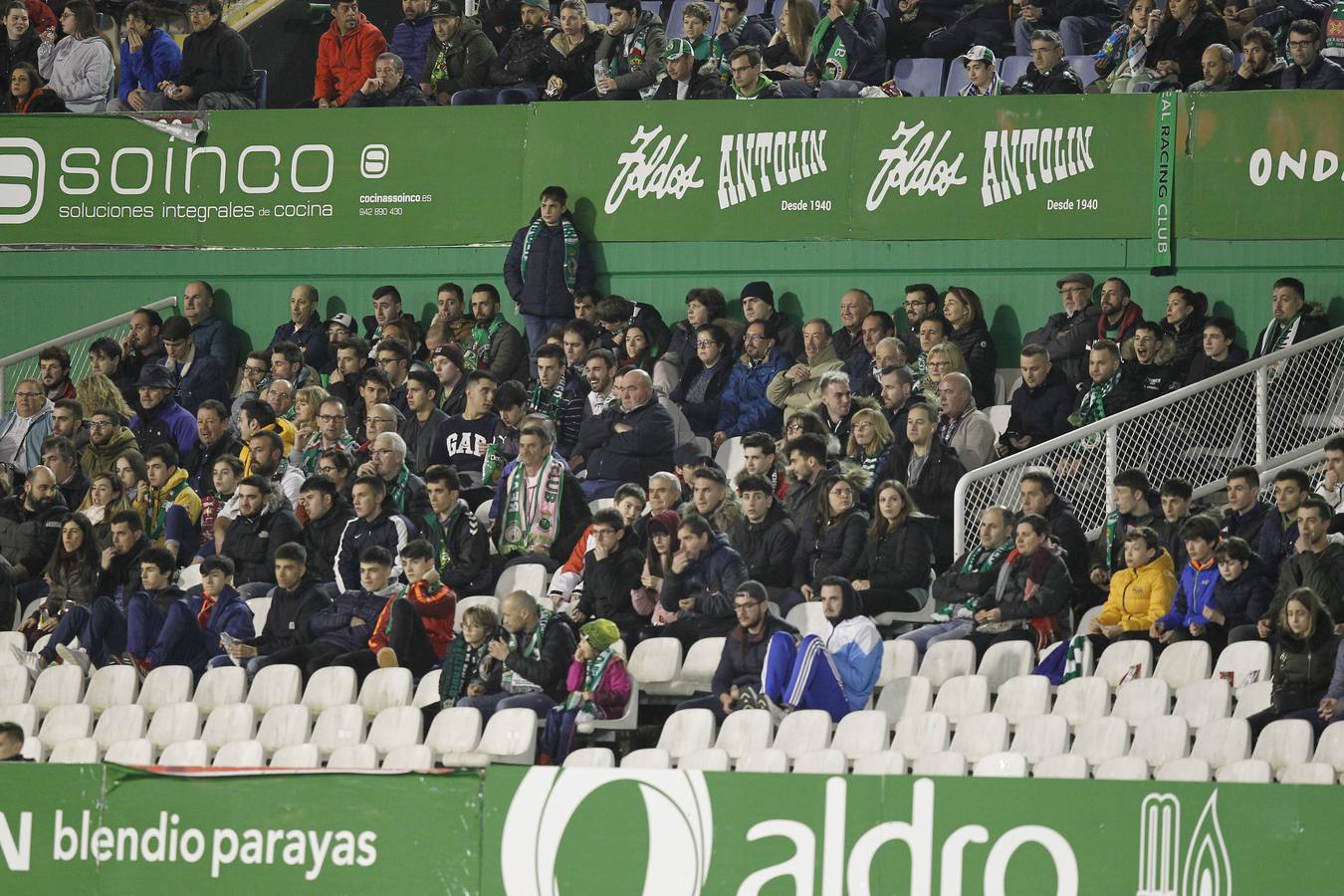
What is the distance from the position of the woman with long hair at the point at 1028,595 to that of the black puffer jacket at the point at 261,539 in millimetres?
3890

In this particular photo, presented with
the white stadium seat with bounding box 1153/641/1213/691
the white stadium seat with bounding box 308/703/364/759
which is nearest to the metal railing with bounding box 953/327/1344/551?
the white stadium seat with bounding box 1153/641/1213/691

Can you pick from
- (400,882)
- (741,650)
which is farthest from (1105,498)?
(400,882)

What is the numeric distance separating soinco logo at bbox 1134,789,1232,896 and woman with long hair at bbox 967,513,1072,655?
3074mm

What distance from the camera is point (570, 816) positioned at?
817 centimetres

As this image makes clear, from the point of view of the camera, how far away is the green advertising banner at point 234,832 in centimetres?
823

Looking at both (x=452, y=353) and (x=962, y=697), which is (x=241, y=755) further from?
(x=452, y=353)

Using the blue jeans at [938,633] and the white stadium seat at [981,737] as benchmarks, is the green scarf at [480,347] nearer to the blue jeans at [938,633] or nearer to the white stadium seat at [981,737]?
the blue jeans at [938,633]

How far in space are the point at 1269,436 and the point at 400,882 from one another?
6335mm

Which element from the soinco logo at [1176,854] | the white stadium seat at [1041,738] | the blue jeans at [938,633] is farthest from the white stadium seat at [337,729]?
the soinco logo at [1176,854]

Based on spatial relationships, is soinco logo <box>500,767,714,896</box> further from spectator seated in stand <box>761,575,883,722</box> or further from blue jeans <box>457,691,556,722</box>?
blue jeans <box>457,691,556,722</box>

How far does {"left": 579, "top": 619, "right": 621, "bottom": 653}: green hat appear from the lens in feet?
34.7

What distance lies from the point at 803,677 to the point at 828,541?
116cm

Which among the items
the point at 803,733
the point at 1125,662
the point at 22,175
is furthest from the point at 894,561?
the point at 22,175

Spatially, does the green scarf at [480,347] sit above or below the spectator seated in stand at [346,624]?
above
